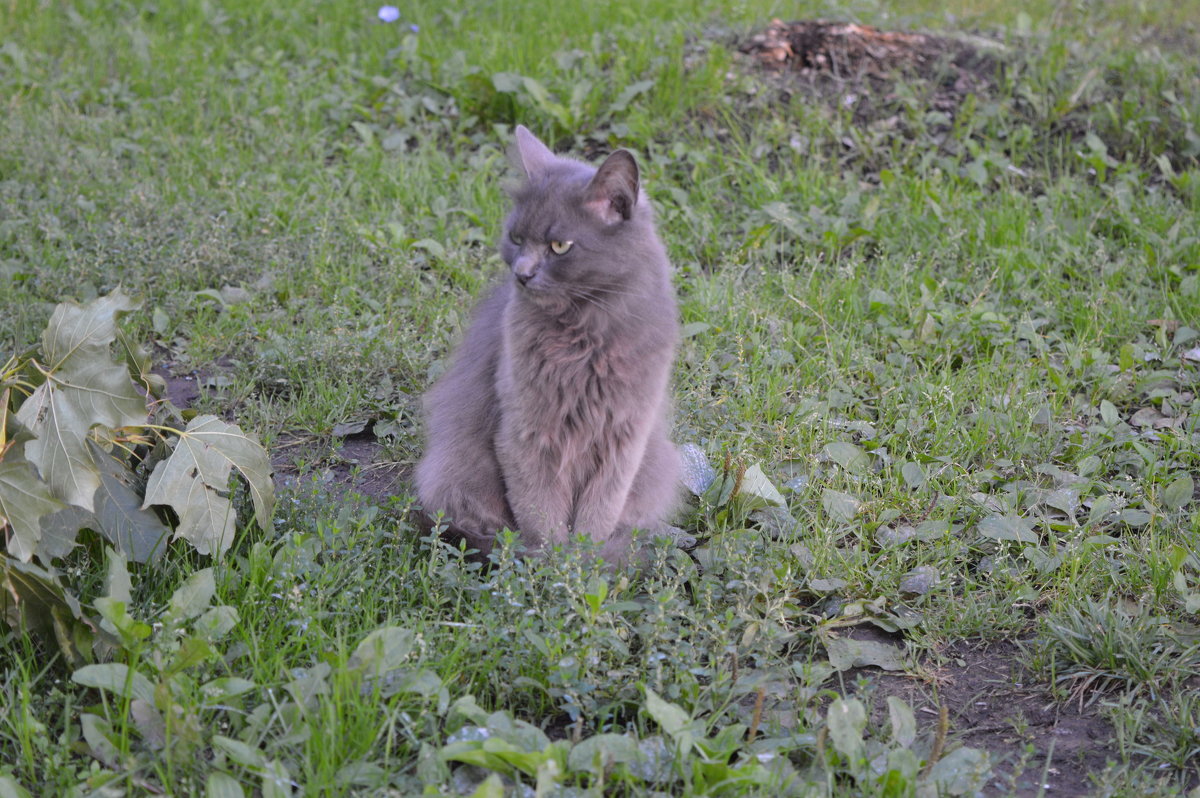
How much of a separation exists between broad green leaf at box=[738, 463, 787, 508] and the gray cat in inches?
12.6

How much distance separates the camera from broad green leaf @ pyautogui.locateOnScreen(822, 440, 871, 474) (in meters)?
3.45

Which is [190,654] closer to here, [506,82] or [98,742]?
[98,742]

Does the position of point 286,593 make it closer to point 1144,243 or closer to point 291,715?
point 291,715

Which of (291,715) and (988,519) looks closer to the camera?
(291,715)

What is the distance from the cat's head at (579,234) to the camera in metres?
2.74

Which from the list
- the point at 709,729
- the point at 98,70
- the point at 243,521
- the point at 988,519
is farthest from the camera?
the point at 98,70

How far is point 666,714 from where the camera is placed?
2.21 meters

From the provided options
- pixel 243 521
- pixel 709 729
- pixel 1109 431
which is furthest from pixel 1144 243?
pixel 243 521

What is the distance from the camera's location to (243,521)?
2916 millimetres

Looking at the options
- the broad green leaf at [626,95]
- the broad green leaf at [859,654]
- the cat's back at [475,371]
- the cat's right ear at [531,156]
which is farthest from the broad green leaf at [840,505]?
the broad green leaf at [626,95]

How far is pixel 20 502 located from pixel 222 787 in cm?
78

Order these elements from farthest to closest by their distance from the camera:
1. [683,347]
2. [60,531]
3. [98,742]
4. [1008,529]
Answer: [683,347] < [1008,529] < [60,531] < [98,742]

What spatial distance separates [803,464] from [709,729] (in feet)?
4.35

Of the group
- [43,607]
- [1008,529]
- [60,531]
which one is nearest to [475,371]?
[60,531]
